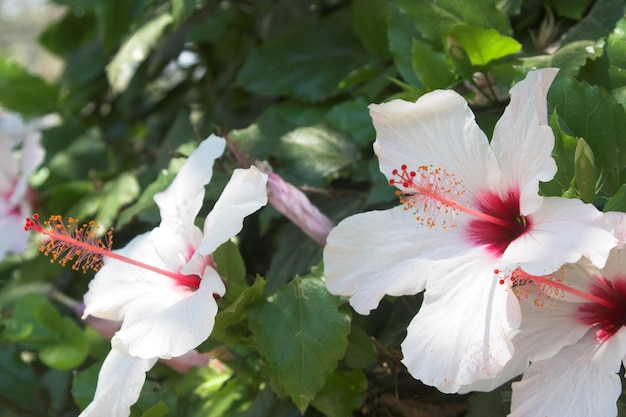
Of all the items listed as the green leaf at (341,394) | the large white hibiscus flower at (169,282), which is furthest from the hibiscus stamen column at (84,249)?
the green leaf at (341,394)

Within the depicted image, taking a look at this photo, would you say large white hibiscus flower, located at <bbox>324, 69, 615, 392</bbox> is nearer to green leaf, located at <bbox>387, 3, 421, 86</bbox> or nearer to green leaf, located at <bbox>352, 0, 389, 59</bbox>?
green leaf, located at <bbox>387, 3, 421, 86</bbox>

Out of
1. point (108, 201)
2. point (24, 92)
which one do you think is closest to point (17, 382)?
point (108, 201)

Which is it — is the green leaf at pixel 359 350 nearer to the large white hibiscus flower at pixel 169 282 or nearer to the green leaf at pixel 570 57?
the large white hibiscus flower at pixel 169 282

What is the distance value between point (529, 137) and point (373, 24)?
73 cm

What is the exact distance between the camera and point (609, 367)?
0.75 metres

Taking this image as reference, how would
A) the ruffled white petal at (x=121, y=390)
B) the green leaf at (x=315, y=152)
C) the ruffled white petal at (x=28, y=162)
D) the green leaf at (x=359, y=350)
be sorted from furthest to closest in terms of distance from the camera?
the ruffled white petal at (x=28, y=162)
the green leaf at (x=315, y=152)
the green leaf at (x=359, y=350)
the ruffled white petal at (x=121, y=390)

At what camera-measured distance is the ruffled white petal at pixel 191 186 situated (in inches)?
39.1

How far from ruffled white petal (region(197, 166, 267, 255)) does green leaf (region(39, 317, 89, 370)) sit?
58cm

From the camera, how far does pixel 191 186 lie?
3.34 feet

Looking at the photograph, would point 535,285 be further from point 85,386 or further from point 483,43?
point 85,386

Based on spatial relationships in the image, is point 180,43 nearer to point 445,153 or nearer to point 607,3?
point 607,3

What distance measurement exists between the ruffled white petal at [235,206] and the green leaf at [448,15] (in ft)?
1.16

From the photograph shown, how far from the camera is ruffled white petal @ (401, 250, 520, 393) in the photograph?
0.75 meters

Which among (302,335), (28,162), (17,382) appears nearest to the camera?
(302,335)
